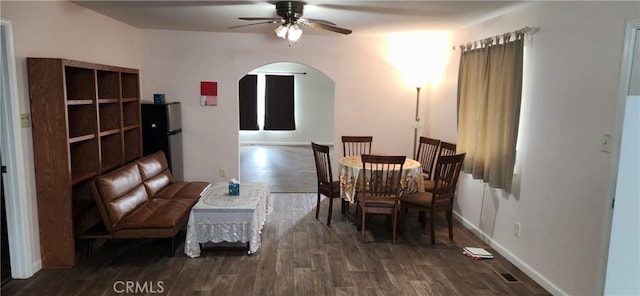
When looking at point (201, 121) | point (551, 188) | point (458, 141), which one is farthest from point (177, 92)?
point (551, 188)

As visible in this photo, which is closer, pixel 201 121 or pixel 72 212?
pixel 72 212

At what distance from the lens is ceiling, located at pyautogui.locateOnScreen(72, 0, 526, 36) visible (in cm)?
342

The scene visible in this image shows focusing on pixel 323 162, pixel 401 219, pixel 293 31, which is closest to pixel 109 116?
pixel 293 31

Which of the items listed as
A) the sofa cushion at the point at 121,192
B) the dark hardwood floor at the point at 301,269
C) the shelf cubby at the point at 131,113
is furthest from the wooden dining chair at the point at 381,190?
the shelf cubby at the point at 131,113

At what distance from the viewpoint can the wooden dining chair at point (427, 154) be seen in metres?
4.86

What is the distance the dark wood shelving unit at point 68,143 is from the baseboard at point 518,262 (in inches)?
146

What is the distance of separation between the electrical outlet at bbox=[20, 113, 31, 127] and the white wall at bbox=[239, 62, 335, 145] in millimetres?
7373

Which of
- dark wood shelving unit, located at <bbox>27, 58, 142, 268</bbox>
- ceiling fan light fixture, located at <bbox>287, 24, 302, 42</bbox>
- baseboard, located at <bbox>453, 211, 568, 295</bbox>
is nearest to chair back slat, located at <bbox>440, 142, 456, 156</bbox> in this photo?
baseboard, located at <bbox>453, 211, 568, 295</bbox>

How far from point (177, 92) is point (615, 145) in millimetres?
4737

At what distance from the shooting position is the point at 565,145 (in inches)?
110

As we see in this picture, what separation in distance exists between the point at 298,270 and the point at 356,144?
253cm

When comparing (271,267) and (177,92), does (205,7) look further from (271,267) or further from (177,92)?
(271,267)

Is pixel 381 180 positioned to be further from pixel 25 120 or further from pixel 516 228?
pixel 25 120

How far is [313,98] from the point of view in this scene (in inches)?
412
